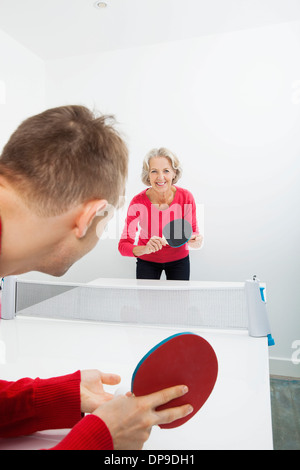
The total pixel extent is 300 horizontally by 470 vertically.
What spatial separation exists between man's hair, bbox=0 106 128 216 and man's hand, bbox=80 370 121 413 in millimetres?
529

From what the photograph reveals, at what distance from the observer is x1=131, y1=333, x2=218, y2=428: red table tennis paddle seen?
2.80ft

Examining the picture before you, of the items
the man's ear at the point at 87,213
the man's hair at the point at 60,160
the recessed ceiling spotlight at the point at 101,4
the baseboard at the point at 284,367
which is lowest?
the baseboard at the point at 284,367

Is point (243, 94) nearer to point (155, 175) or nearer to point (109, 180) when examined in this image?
point (155, 175)

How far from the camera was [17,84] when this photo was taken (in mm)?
3824

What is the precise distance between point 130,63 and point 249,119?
1.45m

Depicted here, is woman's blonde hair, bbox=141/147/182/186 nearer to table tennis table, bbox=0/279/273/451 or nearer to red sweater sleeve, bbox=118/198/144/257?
red sweater sleeve, bbox=118/198/144/257

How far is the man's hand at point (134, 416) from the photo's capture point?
791 mm

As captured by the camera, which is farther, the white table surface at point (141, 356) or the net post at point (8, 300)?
the net post at point (8, 300)

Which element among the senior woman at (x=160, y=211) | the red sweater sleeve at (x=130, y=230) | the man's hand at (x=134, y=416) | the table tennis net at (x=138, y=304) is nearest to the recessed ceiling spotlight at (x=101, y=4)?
the senior woman at (x=160, y=211)

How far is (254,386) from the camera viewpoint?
4.09 feet

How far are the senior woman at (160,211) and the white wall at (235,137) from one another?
2.15 ft

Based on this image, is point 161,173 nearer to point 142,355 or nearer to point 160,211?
point 160,211

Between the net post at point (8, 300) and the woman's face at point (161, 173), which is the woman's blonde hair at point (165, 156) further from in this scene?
the net post at point (8, 300)

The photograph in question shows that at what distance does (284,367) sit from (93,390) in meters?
3.16
